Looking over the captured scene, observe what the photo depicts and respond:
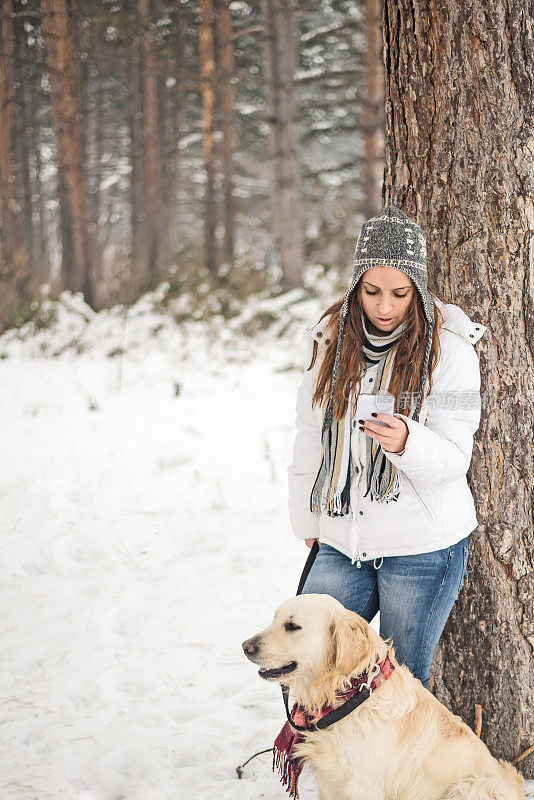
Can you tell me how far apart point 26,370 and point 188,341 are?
265 centimetres

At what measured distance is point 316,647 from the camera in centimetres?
212

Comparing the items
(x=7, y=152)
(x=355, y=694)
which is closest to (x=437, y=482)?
(x=355, y=694)

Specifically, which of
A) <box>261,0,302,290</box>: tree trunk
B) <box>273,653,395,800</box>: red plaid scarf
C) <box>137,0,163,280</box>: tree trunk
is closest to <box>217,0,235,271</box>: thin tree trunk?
<box>137,0,163,280</box>: tree trunk

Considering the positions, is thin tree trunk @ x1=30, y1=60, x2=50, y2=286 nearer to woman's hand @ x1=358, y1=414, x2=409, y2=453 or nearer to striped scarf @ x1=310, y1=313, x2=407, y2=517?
striped scarf @ x1=310, y1=313, x2=407, y2=517

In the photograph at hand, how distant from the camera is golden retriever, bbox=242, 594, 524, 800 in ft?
6.97

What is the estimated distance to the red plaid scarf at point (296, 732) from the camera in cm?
214

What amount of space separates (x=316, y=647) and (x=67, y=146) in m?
12.6

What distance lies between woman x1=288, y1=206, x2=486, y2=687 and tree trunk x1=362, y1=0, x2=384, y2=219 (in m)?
11.9

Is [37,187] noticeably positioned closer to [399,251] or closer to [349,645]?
[399,251]

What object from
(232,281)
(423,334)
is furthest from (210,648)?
(232,281)

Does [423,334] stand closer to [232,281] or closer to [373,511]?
[373,511]

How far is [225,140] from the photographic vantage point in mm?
16594

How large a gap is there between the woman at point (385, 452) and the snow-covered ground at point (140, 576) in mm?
1053

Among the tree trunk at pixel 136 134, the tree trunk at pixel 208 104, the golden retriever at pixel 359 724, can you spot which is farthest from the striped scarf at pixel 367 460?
the tree trunk at pixel 136 134
